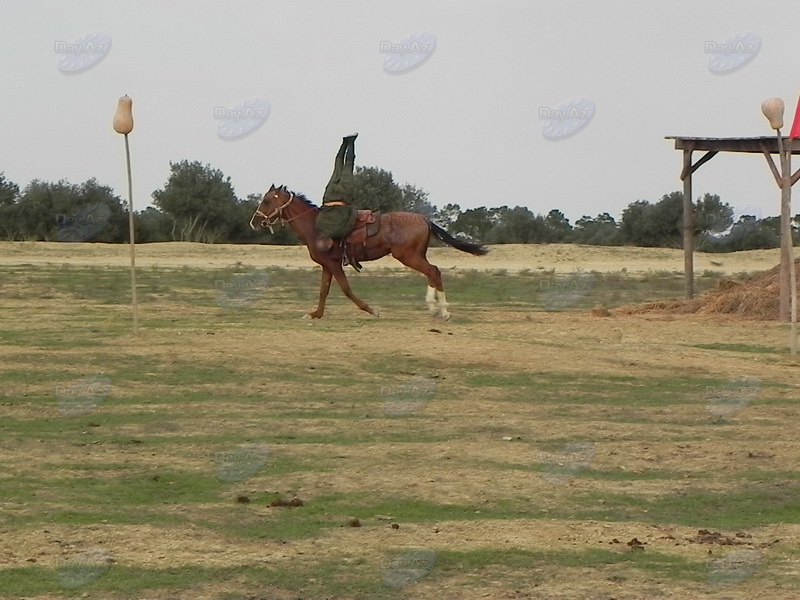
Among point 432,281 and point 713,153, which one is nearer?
point 432,281

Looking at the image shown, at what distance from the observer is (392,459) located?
448 inches

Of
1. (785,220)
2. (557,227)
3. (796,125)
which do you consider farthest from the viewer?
(557,227)

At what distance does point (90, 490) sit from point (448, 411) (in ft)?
15.1

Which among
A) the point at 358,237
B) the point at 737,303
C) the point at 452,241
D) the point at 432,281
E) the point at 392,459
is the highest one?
the point at 358,237

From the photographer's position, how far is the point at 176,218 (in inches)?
2837

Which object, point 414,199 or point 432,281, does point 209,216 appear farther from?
point 432,281

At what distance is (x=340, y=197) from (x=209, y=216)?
50008mm

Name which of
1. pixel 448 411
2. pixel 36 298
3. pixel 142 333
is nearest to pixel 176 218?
pixel 36 298

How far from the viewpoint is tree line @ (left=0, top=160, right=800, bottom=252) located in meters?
68.1

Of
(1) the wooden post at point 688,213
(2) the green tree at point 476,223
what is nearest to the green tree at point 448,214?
(2) the green tree at point 476,223

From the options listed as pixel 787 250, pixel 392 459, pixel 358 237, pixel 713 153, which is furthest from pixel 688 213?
pixel 392 459

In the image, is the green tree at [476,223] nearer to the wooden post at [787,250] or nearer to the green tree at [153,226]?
the green tree at [153,226]

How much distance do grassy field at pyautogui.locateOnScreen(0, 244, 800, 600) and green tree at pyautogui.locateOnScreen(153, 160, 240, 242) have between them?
4858 centimetres

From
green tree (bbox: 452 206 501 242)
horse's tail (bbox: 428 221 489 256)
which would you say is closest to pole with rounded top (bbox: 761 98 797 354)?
horse's tail (bbox: 428 221 489 256)
